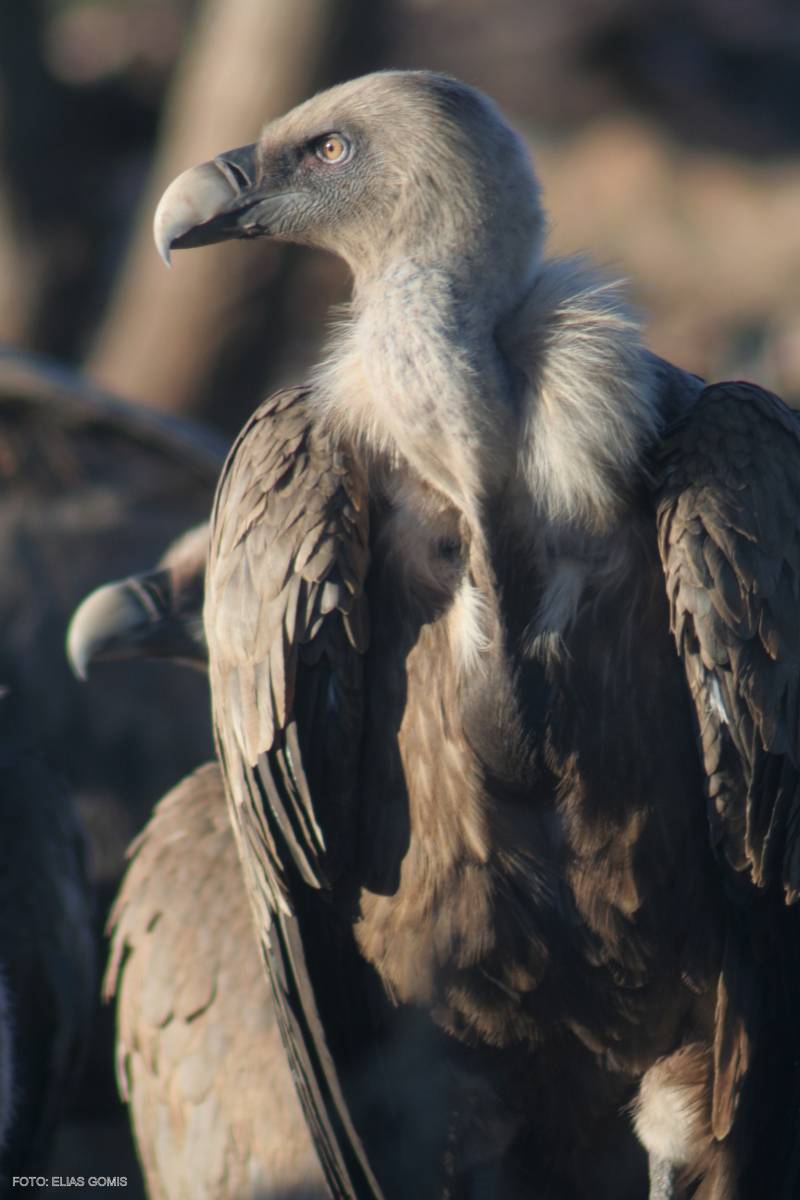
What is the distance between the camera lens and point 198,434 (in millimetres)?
Answer: 5523

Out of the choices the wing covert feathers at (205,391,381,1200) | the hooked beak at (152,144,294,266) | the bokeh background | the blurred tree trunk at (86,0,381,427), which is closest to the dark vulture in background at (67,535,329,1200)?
the wing covert feathers at (205,391,381,1200)

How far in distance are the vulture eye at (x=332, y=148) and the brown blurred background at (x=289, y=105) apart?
14.9 feet

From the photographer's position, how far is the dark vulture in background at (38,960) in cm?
365

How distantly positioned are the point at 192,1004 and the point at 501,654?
132cm

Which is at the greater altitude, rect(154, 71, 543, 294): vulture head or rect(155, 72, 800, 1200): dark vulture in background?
rect(154, 71, 543, 294): vulture head

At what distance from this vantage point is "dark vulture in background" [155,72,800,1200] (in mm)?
2660

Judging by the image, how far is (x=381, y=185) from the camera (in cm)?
277

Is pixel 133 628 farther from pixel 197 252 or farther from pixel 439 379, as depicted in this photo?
pixel 197 252

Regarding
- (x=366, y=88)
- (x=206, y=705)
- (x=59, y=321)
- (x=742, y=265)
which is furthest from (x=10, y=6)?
(x=366, y=88)

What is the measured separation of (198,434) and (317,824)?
2859mm

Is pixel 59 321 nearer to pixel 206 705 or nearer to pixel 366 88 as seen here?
pixel 206 705

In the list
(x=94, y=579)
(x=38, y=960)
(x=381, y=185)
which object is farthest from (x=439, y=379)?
(x=94, y=579)

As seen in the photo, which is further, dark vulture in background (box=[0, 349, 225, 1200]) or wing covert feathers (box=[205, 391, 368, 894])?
dark vulture in background (box=[0, 349, 225, 1200])

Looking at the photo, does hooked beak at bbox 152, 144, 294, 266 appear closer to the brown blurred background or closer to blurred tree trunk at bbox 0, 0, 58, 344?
the brown blurred background
